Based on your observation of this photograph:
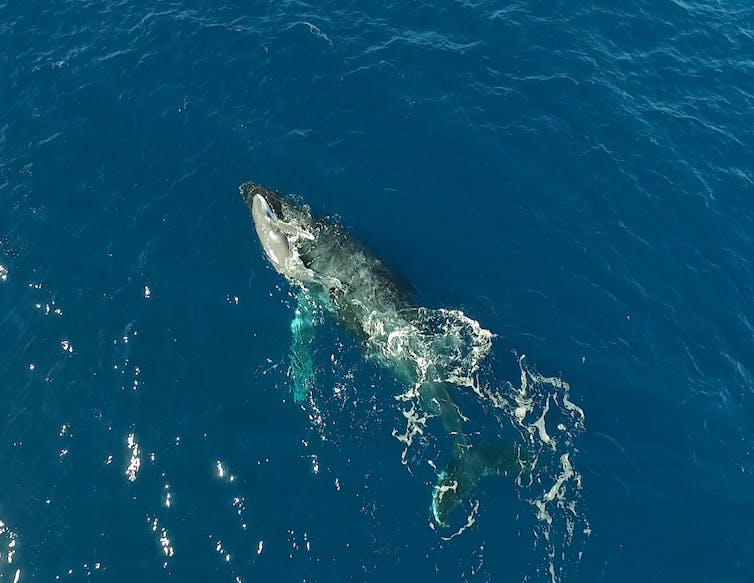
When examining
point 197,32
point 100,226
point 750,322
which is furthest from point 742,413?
point 197,32

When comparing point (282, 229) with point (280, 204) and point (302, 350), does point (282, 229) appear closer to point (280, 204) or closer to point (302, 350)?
point (280, 204)

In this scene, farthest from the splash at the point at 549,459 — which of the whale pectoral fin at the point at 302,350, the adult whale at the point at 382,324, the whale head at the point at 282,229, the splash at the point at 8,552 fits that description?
the splash at the point at 8,552

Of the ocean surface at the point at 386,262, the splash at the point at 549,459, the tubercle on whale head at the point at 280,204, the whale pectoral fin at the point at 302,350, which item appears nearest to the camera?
the splash at the point at 549,459

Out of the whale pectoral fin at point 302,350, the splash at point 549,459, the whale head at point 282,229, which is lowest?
the splash at point 549,459

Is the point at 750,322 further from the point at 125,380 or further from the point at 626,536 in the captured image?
the point at 125,380

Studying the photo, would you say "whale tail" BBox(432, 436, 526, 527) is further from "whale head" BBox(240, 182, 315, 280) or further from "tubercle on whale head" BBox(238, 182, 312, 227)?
"tubercle on whale head" BBox(238, 182, 312, 227)

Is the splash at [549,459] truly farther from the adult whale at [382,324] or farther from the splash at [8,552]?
the splash at [8,552]
